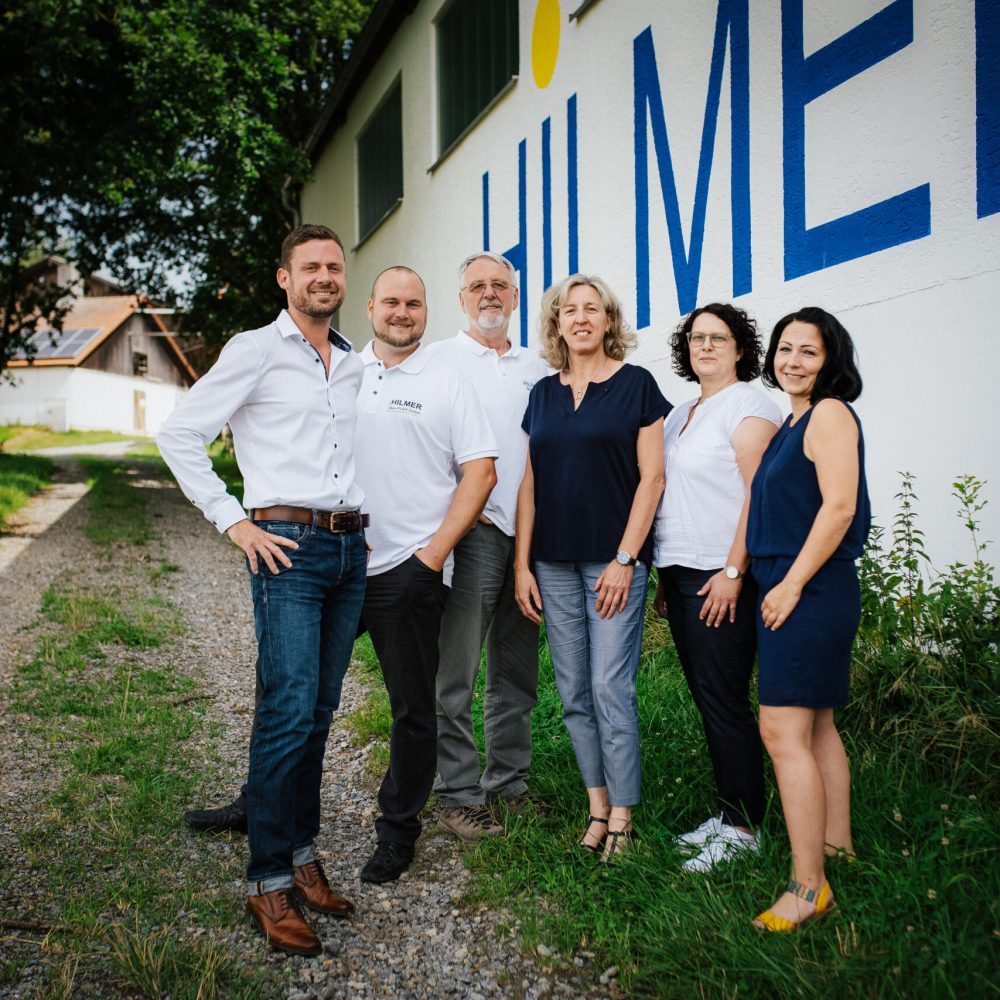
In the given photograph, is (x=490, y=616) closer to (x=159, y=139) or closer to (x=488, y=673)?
(x=488, y=673)

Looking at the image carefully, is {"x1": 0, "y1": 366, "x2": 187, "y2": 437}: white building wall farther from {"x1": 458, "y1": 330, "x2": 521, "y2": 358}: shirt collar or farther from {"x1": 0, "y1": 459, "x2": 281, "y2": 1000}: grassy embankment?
{"x1": 458, "y1": 330, "x2": 521, "y2": 358}: shirt collar

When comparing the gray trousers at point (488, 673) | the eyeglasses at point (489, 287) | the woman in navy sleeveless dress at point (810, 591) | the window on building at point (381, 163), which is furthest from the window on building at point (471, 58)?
the woman in navy sleeveless dress at point (810, 591)

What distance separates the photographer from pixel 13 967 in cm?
251

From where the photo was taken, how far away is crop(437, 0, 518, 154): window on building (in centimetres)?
827

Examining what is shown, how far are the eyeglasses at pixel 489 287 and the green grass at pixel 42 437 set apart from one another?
26.9 meters

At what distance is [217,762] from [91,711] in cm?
101

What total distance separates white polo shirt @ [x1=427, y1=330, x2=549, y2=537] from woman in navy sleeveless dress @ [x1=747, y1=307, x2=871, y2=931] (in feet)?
3.36

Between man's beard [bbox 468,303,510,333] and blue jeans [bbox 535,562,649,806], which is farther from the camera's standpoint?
man's beard [bbox 468,303,510,333]

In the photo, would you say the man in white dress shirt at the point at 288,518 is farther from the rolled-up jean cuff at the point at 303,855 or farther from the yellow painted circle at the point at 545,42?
the yellow painted circle at the point at 545,42

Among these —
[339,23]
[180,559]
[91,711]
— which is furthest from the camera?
[339,23]

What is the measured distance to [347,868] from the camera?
3219 millimetres

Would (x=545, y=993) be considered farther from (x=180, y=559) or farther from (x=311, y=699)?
(x=180, y=559)

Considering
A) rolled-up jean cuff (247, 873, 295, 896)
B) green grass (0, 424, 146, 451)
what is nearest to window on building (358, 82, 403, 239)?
rolled-up jean cuff (247, 873, 295, 896)

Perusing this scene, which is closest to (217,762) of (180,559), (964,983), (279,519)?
(279,519)
